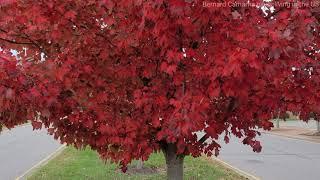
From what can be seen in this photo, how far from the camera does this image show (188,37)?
4230 millimetres

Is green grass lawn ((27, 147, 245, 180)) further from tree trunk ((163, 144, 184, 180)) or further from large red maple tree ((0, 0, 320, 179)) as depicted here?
large red maple tree ((0, 0, 320, 179))

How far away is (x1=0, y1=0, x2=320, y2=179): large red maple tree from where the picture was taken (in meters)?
3.66

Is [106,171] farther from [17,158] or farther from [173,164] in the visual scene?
[17,158]

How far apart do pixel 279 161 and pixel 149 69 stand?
44.8 feet

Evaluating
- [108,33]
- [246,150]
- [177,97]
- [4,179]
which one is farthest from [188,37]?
[246,150]

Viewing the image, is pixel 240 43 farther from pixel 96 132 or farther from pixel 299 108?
pixel 96 132

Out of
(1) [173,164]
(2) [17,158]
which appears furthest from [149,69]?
(2) [17,158]

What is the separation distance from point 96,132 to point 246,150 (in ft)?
56.2

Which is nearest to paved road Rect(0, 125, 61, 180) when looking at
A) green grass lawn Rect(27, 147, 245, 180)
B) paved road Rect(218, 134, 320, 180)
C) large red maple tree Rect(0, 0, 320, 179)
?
green grass lawn Rect(27, 147, 245, 180)

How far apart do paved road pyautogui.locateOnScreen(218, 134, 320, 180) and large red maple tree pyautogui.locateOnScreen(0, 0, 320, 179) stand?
919 centimetres

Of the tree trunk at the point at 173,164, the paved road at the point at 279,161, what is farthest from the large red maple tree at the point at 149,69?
the paved road at the point at 279,161

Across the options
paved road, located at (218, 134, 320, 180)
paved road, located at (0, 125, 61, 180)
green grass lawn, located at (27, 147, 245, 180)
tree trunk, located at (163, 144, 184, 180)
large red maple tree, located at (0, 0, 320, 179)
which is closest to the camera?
large red maple tree, located at (0, 0, 320, 179)

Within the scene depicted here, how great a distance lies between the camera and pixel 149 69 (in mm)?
4535

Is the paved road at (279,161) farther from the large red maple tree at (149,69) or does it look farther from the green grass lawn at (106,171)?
the large red maple tree at (149,69)
